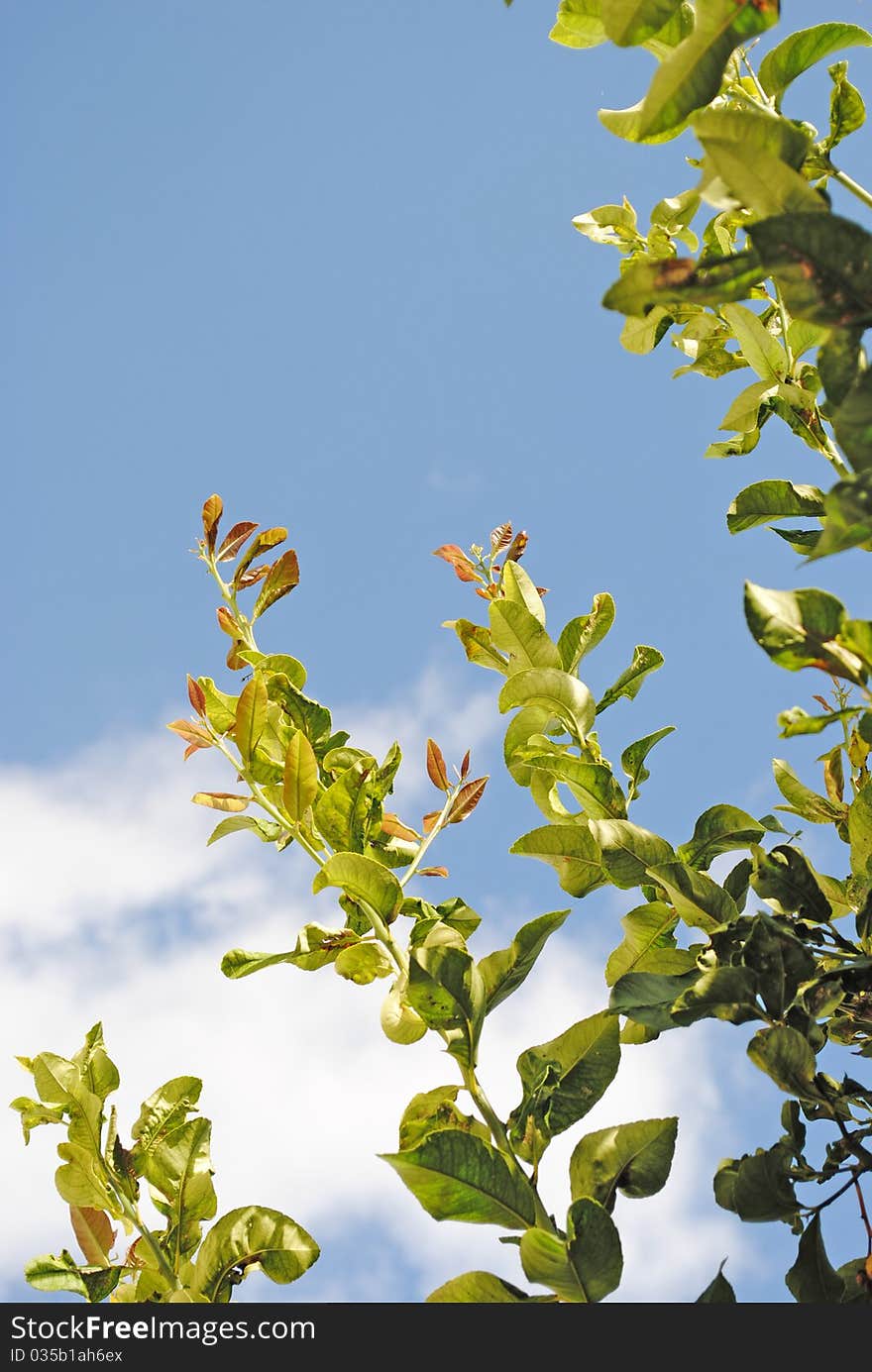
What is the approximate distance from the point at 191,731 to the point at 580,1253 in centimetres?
106

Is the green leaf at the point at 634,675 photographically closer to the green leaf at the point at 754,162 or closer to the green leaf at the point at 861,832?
the green leaf at the point at 861,832

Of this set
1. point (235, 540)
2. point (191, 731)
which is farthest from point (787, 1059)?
point (235, 540)

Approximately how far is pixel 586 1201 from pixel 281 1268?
1.90ft

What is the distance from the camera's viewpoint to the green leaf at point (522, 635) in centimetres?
184

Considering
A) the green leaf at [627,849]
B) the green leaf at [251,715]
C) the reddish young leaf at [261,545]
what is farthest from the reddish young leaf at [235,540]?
the green leaf at [627,849]

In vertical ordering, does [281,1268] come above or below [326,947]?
below

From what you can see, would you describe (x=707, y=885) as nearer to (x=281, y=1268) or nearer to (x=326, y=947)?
(x=326, y=947)

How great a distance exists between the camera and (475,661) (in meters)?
1.99

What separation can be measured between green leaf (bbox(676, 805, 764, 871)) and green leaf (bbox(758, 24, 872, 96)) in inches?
43.5

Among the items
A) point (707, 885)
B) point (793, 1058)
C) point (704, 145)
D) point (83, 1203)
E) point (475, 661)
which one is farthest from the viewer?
point (475, 661)

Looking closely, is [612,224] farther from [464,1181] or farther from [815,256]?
[464,1181]

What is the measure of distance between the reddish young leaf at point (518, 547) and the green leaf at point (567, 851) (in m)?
0.68
